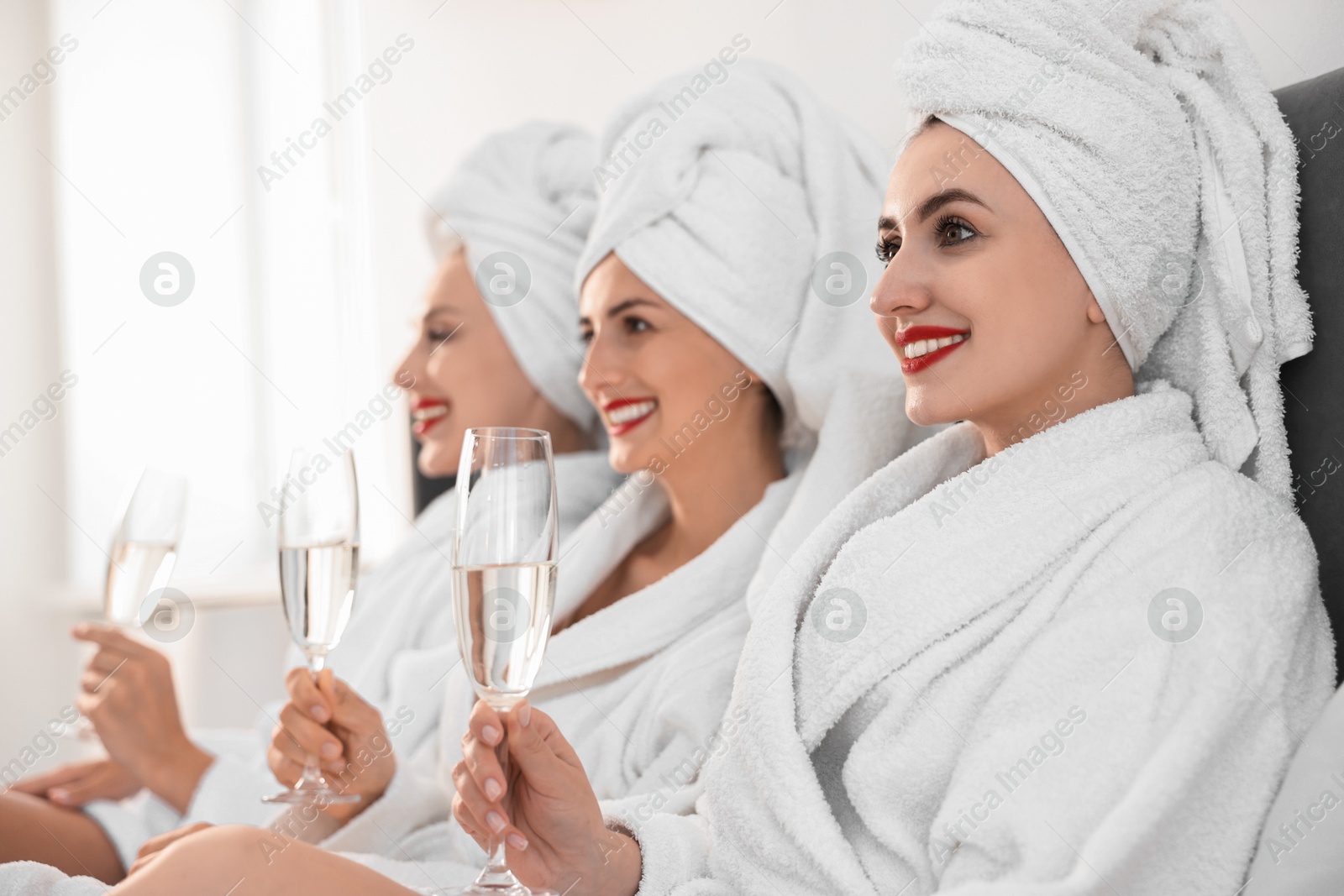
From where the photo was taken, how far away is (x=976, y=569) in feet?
2.92

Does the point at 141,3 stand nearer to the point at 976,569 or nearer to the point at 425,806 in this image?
the point at 425,806

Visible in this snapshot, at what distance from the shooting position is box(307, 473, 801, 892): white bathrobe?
118 cm

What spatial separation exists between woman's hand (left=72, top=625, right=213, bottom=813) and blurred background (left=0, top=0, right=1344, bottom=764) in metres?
0.84

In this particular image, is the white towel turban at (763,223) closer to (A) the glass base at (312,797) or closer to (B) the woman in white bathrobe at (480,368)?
(B) the woman in white bathrobe at (480,368)

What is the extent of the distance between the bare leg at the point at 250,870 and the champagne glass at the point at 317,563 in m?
0.26

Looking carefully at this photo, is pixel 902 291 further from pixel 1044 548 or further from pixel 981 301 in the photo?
pixel 1044 548

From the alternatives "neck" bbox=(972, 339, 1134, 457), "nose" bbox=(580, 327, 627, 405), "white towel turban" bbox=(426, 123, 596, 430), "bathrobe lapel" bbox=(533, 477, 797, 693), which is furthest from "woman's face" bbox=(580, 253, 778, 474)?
"neck" bbox=(972, 339, 1134, 457)

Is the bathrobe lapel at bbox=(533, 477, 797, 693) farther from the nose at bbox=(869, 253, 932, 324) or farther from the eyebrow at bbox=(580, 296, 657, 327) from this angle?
the nose at bbox=(869, 253, 932, 324)

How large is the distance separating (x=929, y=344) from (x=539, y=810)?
1.80ft

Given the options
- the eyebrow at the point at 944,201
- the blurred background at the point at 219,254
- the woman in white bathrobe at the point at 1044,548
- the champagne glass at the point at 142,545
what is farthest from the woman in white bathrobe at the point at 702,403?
the blurred background at the point at 219,254

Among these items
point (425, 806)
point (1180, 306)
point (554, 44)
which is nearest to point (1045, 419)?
point (1180, 306)

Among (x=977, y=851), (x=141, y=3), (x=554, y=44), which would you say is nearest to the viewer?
(x=977, y=851)

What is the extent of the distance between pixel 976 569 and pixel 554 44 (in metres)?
1.64

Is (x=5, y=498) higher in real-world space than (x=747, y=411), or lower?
higher
